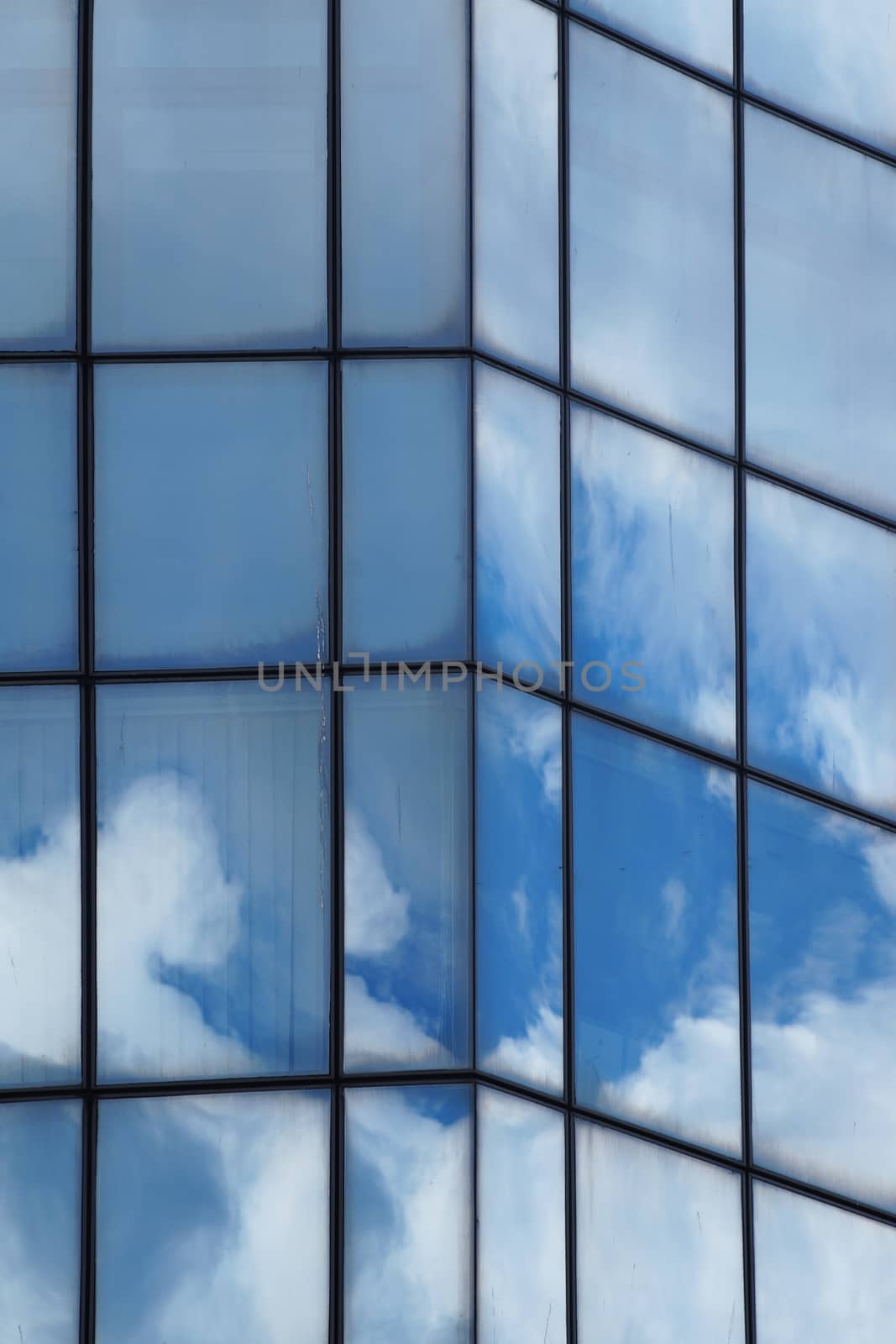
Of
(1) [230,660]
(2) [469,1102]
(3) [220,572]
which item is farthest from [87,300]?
(2) [469,1102]

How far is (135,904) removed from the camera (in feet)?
28.1

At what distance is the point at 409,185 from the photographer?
28.2ft

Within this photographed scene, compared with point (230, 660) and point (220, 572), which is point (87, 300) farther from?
point (230, 660)

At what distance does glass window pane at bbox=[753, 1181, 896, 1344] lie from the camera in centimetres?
927

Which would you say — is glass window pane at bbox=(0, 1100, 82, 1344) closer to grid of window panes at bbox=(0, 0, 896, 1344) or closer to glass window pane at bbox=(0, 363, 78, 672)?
grid of window panes at bbox=(0, 0, 896, 1344)

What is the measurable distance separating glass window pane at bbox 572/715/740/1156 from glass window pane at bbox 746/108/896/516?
3076 mm

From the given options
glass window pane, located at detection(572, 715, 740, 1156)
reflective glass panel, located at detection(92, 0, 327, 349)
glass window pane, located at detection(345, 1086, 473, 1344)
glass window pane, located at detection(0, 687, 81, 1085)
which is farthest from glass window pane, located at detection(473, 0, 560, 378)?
glass window pane, located at detection(345, 1086, 473, 1344)

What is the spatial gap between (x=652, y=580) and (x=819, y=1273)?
623 centimetres

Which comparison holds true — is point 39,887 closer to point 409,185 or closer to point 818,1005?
point 409,185

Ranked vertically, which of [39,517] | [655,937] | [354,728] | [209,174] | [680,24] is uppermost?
[680,24]

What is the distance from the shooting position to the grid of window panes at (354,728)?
8.41 m

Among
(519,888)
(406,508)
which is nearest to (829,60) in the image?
(406,508)

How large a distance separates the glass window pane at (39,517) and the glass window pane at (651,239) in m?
4.29

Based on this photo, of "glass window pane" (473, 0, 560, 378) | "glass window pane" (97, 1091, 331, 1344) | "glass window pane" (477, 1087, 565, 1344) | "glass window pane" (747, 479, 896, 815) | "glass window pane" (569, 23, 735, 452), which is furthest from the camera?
"glass window pane" (747, 479, 896, 815)
